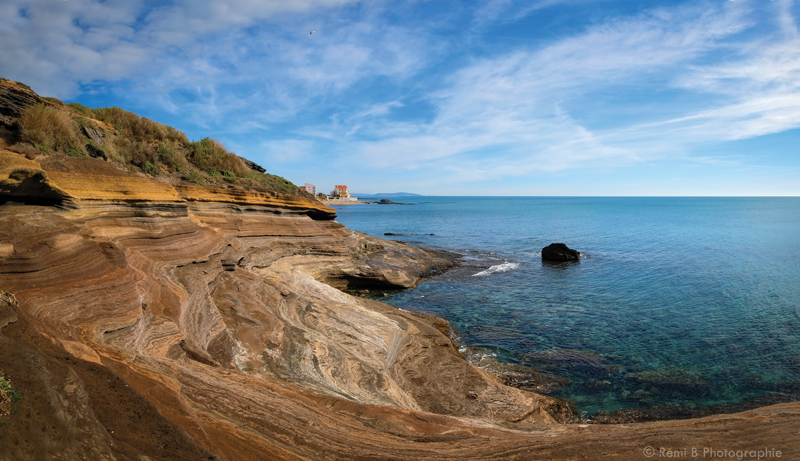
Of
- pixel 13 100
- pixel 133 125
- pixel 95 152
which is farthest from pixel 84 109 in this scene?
pixel 13 100

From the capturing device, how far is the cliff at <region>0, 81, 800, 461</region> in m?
5.14

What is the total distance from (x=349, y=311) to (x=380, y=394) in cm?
619

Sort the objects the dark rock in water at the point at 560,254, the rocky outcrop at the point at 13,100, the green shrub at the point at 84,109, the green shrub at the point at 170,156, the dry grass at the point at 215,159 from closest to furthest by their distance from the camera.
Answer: the rocky outcrop at the point at 13,100, the green shrub at the point at 84,109, the green shrub at the point at 170,156, the dry grass at the point at 215,159, the dark rock in water at the point at 560,254

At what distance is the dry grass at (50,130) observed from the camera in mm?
11648

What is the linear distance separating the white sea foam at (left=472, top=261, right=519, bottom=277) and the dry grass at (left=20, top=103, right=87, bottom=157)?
80.8 feet

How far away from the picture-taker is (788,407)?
28.2 feet

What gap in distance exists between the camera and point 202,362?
892 cm

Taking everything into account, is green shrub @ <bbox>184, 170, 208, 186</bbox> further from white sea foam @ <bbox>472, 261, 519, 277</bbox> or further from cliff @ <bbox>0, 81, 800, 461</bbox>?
white sea foam @ <bbox>472, 261, 519, 277</bbox>

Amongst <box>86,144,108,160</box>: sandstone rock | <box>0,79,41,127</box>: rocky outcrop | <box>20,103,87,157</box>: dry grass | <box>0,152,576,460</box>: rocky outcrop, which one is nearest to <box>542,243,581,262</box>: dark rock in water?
<box>0,152,576,460</box>: rocky outcrop

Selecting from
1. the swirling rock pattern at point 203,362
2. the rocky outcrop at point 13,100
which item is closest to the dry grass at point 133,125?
the rocky outcrop at point 13,100

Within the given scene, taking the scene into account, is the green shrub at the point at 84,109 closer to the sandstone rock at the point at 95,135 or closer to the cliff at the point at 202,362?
the sandstone rock at the point at 95,135

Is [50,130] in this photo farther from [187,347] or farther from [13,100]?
[187,347]

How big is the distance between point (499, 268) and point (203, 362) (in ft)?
88.5

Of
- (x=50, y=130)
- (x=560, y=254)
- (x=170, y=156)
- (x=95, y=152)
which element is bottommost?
(x=560, y=254)
